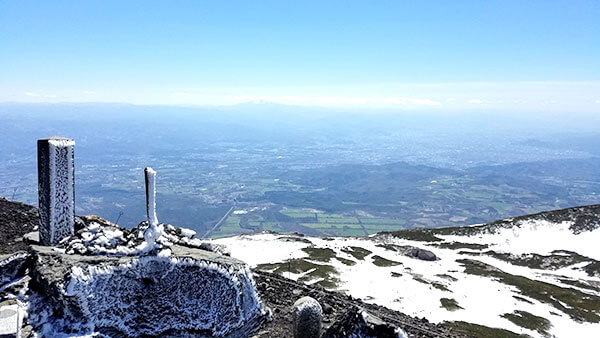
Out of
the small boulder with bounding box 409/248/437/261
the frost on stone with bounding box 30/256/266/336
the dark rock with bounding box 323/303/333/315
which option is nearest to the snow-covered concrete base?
the frost on stone with bounding box 30/256/266/336

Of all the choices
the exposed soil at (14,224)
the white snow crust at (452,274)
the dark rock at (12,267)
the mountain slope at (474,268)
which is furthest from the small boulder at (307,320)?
the mountain slope at (474,268)

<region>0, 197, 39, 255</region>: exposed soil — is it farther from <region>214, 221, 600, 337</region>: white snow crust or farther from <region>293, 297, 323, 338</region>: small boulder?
<region>214, 221, 600, 337</region>: white snow crust

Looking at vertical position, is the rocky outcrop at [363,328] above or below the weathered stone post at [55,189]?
below

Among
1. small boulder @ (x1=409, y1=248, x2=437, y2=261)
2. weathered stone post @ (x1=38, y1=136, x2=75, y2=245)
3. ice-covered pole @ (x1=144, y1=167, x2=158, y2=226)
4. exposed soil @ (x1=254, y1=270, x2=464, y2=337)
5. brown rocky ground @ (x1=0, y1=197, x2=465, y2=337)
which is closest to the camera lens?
ice-covered pole @ (x1=144, y1=167, x2=158, y2=226)

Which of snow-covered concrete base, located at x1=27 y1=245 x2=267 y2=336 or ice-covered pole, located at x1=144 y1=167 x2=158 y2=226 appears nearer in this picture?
snow-covered concrete base, located at x1=27 y1=245 x2=267 y2=336

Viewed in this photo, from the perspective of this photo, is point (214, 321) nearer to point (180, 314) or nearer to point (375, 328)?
point (180, 314)

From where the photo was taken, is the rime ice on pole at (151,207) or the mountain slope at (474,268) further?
the mountain slope at (474,268)

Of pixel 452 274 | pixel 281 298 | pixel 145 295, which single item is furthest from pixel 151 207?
pixel 452 274

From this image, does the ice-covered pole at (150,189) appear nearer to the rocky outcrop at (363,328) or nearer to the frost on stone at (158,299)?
the frost on stone at (158,299)
